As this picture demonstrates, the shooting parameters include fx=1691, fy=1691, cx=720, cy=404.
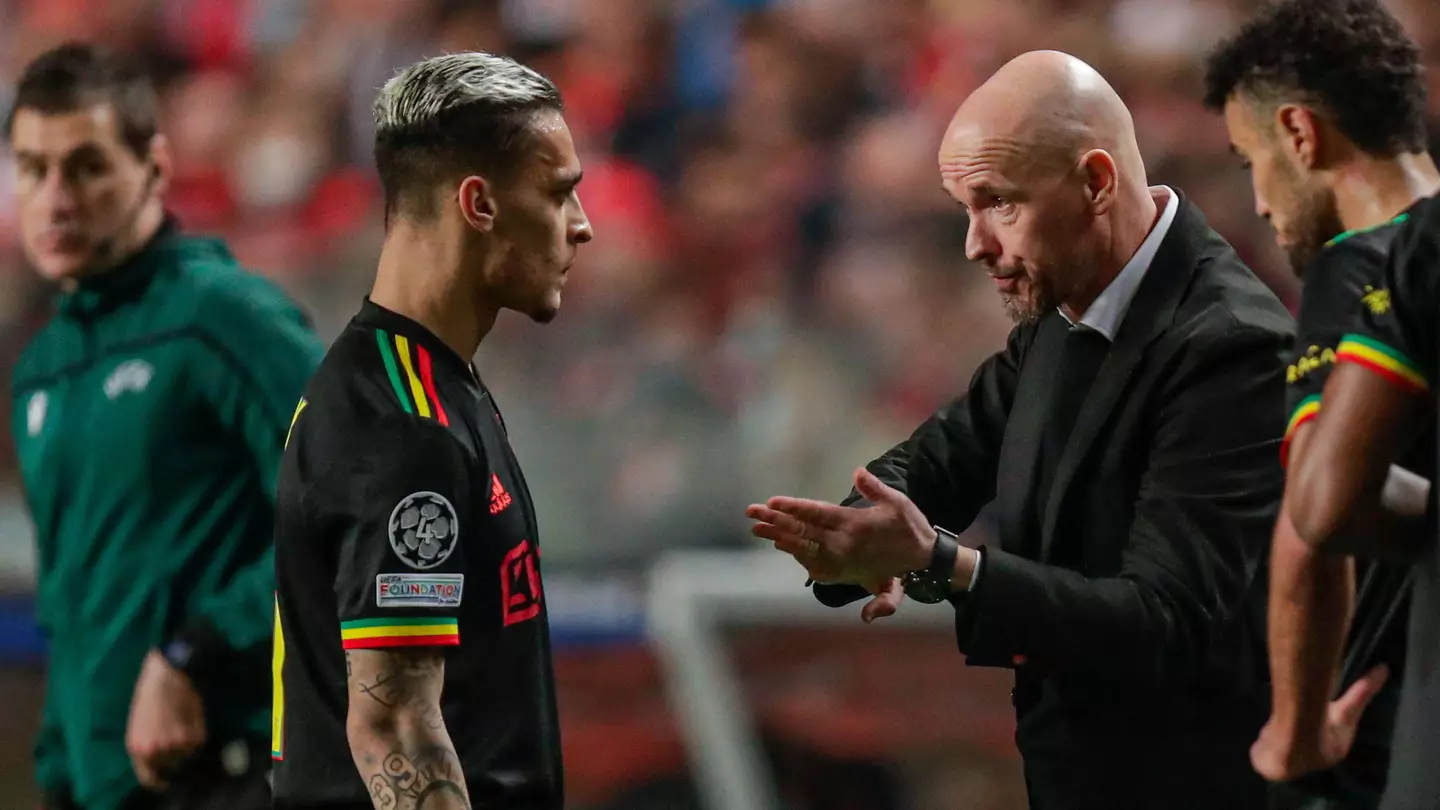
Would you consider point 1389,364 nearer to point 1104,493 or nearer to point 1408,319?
point 1408,319

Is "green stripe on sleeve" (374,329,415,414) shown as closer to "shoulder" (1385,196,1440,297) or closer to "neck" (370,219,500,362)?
"neck" (370,219,500,362)

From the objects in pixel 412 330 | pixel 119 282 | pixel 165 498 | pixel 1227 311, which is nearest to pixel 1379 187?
pixel 1227 311

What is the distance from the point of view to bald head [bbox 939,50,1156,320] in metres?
2.37

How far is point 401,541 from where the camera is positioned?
6.45 ft

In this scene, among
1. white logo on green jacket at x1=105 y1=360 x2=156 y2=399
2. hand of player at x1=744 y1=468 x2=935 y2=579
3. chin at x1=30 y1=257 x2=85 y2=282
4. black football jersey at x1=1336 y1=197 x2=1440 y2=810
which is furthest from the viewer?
chin at x1=30 y1=257 x2=85 y2=282

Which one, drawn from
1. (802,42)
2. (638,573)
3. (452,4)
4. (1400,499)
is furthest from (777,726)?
(1400,499)

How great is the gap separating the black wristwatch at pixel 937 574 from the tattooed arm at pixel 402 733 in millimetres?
635

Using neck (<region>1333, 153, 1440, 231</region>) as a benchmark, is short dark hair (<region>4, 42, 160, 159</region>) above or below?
above

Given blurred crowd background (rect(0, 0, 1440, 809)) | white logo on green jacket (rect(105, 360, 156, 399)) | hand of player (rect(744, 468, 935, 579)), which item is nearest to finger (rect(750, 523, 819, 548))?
hand of player (rect(744, 468, 935, 579))

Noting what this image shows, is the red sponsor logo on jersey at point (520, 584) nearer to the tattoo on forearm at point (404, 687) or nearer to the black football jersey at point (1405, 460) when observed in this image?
the tattoo on forearm at point (404, 687)

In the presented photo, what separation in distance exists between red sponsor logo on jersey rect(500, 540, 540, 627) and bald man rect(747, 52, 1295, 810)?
0.30 m

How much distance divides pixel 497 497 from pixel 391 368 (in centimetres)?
21

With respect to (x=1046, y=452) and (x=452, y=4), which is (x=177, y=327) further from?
(x=452, y=4)

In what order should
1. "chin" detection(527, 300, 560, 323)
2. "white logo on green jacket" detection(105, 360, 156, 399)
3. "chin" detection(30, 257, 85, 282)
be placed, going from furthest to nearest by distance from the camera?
"chin" detection(30, 257, 85, 282)
"white logo on green jacket" detection(105, 360, 156, 399)
"chin" detection(527, 300, 560, 323)
